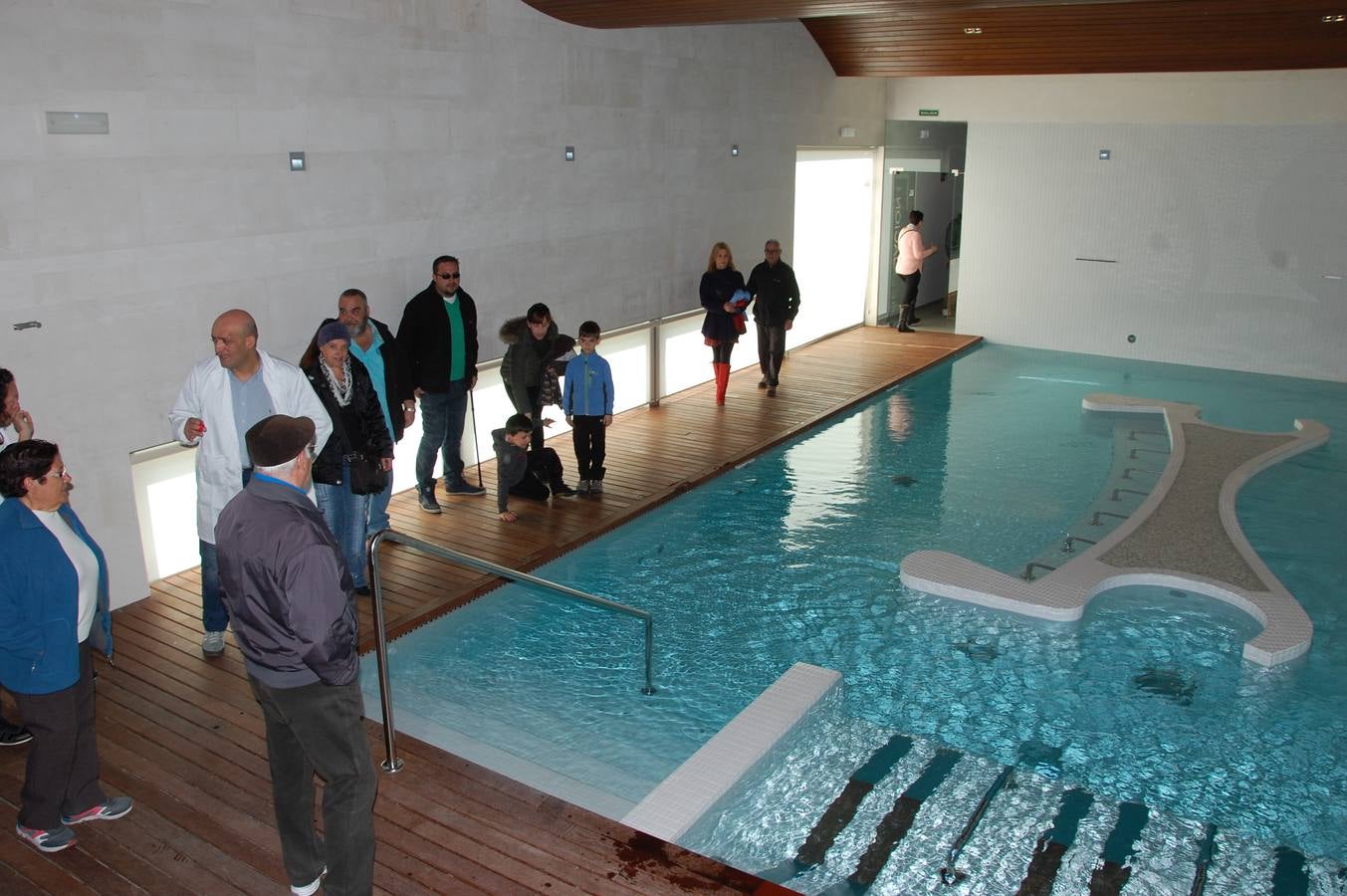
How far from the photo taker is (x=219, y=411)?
16.0 feet

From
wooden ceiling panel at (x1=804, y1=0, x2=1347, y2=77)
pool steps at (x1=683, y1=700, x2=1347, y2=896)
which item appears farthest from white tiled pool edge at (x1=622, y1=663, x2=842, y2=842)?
wooden ceiling panel at (x1=804, y1=0, x2=1347, y2=77)

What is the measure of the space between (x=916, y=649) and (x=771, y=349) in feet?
18.9

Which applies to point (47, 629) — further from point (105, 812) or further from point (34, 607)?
point (105, 812)

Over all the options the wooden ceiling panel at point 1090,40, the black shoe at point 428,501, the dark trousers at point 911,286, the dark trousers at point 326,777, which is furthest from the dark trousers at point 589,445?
the dark trousers at point 911,286

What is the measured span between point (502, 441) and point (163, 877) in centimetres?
439

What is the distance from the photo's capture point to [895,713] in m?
5.61

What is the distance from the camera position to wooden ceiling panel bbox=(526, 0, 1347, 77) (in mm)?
9008

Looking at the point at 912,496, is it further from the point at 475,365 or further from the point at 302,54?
the point at 302,54

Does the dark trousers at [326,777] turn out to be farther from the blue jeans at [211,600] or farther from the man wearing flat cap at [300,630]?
the blue jeans at [211,600]

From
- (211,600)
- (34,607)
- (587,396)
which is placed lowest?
(211,600)

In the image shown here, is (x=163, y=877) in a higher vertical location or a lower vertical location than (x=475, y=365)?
lower

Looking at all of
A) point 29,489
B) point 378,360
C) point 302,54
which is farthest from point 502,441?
point 29,489

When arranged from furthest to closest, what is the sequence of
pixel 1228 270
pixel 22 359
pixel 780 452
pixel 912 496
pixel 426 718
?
pixel 1228 270, pixel 780 452, pixel 912 496, pixel 22 359, pixel 426 718

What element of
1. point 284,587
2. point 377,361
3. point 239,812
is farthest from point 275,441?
point 377,361
